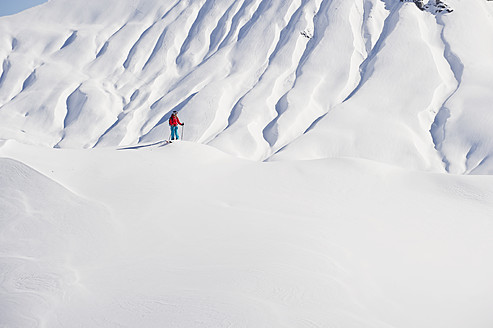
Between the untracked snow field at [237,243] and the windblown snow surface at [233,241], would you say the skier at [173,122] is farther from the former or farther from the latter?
the untracked snow field at [237,243]

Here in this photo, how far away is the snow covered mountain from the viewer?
2269cm

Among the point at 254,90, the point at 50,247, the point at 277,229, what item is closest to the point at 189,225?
the point at 277,229

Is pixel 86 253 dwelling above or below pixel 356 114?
above

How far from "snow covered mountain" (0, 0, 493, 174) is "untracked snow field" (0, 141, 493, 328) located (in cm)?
1480

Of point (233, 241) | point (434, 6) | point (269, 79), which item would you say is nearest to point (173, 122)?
point (233, 241)

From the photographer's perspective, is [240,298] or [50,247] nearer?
[240,298]

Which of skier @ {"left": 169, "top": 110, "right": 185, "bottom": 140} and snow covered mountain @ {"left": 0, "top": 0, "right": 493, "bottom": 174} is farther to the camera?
snow covered mountain @ {"left": 0, "top": 0, "right": 493, "bottom": 174}

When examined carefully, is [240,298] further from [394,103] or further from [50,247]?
→ [394,103]

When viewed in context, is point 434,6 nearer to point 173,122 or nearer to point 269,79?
point 269,79

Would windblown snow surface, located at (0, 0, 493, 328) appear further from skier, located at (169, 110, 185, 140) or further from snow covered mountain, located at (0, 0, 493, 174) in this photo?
snow covered mountain, located at (0, 0, 493, 174)

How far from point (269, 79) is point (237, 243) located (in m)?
24.5

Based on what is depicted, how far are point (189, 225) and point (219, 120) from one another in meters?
21.3

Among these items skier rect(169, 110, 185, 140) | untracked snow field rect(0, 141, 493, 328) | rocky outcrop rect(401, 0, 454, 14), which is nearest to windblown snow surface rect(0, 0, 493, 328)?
untracked snow field rect(0, 141, 493, 328)

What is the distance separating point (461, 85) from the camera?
24453 mm
